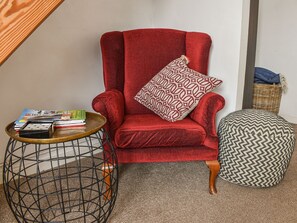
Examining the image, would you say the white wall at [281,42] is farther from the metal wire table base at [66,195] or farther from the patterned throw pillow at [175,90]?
the metal wire table base at [66,195]

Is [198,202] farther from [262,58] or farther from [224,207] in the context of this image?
[262,58]

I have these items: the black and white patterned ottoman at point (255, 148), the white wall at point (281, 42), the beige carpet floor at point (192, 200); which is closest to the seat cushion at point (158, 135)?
the black and white patterned ottoman at point (255, 148)

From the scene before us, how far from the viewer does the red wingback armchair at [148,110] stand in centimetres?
165

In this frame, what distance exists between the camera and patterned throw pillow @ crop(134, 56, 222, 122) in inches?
69.6

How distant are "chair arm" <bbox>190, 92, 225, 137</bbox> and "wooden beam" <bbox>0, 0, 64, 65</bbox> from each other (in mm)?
1110

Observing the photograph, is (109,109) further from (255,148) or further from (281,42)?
(281,42)

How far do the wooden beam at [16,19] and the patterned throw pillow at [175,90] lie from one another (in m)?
1.08

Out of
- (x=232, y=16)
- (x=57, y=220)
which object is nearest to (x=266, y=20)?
(x=232, y=16)

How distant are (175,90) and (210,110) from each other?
29 cm

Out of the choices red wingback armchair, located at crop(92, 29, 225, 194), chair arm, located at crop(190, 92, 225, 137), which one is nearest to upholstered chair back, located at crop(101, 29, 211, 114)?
red wingback armchair, located at crop(92, 29, 225, 194)

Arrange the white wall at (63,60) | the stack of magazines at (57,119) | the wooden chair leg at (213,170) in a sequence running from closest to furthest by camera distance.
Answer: the stack of magazines at (57,119) < the wooden chair leg at (213,170) < the white wall at (63,60)

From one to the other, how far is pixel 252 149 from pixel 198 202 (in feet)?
1.58

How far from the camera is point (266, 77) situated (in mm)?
3039

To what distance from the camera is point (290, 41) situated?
299cm
